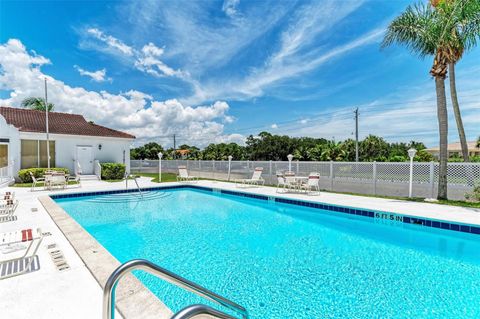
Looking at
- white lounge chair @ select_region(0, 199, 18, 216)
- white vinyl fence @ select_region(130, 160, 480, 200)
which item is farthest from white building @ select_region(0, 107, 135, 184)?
white vinyl fence @ select_region(130, 160, 480, 200)

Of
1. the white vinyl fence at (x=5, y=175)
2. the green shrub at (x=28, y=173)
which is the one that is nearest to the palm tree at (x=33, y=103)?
the white vinyl fence at (x=5, y=175)

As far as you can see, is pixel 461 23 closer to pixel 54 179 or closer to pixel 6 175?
pixel 54 179

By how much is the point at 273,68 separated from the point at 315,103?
682 inches

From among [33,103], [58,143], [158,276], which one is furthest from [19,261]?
[33,103]

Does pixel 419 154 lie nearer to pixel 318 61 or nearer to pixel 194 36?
pixel 318 61

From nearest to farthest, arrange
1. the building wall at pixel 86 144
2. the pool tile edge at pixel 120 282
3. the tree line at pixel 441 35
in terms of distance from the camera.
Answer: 1. the pool tile edge at pixel 120 282
2. the tree line at pixel 441 35
3. the building wall at pixel 86 144

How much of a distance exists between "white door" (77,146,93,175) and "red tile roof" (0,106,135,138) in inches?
43.5

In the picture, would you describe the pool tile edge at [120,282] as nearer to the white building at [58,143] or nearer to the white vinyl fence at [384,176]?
the white vinyl fence at [384,176]

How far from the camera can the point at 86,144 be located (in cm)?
1891

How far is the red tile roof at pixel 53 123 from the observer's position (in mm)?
17531

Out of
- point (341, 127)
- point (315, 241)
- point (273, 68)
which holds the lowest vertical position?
point (315, 241)

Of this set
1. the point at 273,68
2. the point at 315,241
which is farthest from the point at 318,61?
the point at 315,241

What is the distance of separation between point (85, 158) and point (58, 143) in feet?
6.30

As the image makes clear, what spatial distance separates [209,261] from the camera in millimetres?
5039
